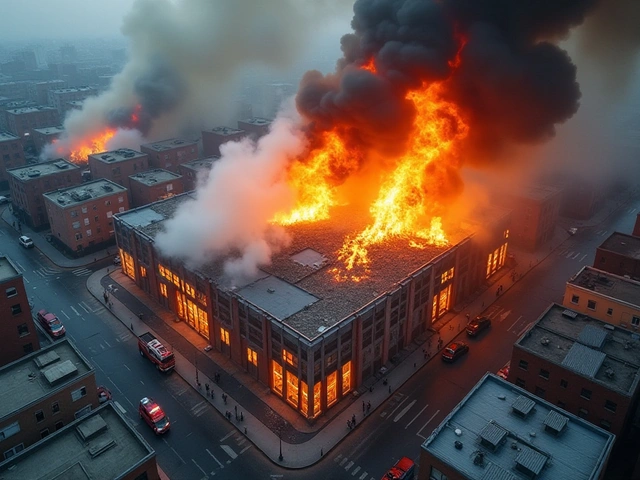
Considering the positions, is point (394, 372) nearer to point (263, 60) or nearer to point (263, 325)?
point (263, 325)

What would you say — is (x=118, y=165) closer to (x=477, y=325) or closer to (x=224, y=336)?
(x=224, y=336)

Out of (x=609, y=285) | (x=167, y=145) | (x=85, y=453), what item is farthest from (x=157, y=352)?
(x=167, y=145)

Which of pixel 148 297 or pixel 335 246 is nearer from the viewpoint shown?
pixel 335 246

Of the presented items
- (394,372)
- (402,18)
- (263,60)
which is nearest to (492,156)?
(402,18)

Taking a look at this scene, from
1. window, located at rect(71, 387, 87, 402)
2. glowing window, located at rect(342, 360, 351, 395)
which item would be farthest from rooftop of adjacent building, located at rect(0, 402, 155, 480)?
glowing window, located at rect(342, 360, 351, 395)

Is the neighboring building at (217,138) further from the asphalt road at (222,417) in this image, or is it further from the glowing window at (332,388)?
the glowing window at (332,388)

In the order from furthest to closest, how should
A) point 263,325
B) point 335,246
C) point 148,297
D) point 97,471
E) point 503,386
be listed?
1. point 148,297
2. point 335,246
3. point 263,325
4. point 503,386
5. point 97,471
